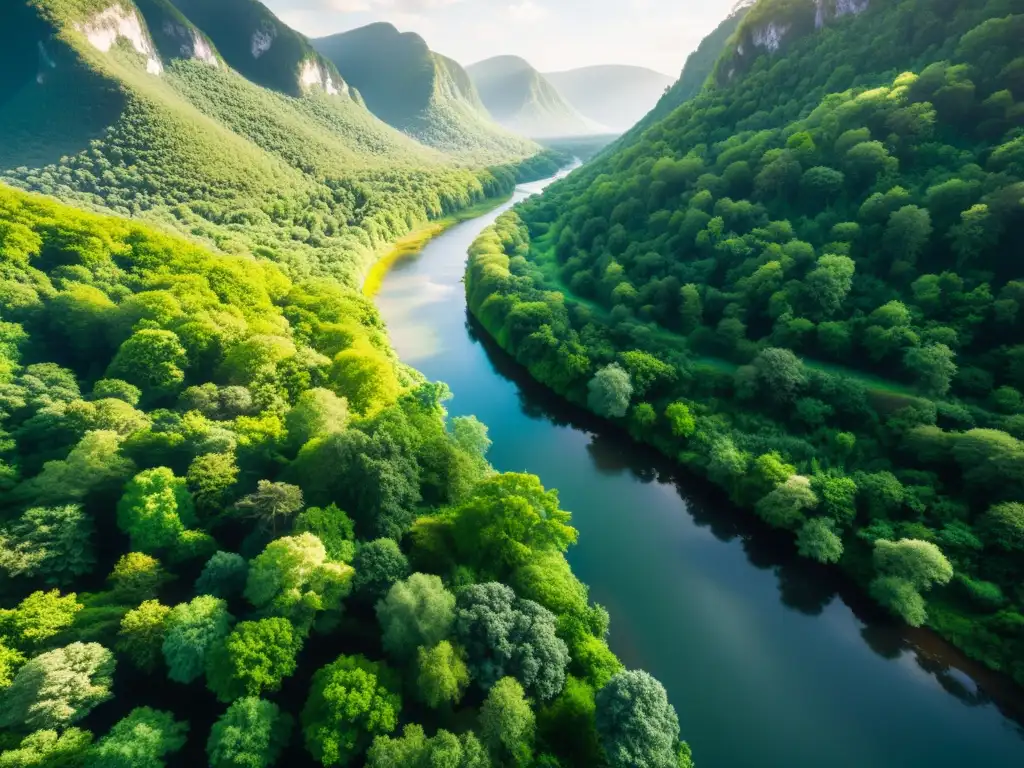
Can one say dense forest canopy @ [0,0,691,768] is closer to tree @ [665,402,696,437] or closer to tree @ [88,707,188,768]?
tree @ [88,707,188,768]

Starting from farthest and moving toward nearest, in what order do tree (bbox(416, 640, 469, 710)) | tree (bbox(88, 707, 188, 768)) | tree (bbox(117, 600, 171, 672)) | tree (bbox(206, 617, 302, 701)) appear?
tree (bbox(117, 600, 171, 672)) < tree (bbox(416, 640, 469, 710)) < tree (bbox(206, 617, 302, 701)) < tree (bbox(88, 707, 188, 768))

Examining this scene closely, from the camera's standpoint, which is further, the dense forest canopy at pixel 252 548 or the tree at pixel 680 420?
the tree at pixel 680 420

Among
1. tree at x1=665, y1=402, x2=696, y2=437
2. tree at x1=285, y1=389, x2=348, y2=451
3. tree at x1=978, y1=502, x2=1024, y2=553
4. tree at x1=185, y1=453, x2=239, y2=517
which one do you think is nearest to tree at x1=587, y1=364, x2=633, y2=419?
tree at x1=665, y1=402, x2=696, y2=437

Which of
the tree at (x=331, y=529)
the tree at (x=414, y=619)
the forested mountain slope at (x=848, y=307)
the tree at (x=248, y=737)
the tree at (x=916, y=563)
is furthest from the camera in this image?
the forested mountain slope at (x=848, y=307)

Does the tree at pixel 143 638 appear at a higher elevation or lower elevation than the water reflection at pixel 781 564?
higher

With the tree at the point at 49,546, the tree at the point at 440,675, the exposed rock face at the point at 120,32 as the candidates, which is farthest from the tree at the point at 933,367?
the exposed rock face at the point at 120,32

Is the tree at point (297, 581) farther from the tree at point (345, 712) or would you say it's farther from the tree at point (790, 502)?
the tree at point (790, 502)
